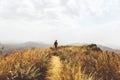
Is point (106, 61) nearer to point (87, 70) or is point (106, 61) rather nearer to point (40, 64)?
point (87, 70)

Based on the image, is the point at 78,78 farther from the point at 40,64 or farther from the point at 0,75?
the point at 40,64

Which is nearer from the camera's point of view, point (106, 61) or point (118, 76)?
point (118, 76)

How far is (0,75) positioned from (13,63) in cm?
177

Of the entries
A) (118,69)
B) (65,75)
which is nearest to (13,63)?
(65,75)

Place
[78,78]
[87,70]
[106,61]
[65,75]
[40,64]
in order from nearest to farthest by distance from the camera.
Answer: [78,78] < [65,75] < [87,70] < [106,61] < [40,64]

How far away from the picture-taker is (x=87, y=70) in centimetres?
935

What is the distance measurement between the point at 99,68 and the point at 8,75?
2.64m

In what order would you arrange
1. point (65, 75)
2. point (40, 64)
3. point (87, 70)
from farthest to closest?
1. point (40, 64)
2. point (87, 70)
3. point (65, 75)

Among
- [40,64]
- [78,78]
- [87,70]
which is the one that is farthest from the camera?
[40,64]

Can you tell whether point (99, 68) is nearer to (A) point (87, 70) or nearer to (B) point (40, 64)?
(A) point (87, 70)

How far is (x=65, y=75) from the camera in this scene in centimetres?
812

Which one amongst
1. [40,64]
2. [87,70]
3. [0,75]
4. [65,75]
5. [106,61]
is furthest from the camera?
[40,64]

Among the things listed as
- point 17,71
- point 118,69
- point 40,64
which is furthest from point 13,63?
point 118,69

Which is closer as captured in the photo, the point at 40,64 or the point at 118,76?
the point at 118,76
